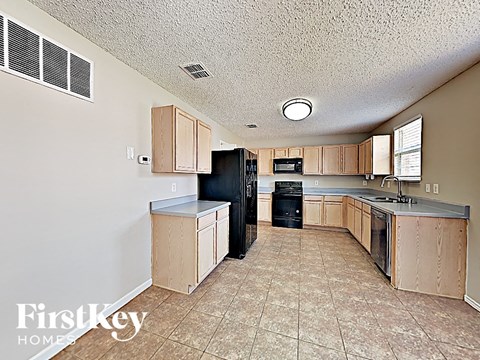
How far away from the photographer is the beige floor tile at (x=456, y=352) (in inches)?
56.1

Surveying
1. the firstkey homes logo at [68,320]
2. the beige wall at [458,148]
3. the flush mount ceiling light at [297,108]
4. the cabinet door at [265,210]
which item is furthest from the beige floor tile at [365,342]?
the cabinet door at [265,210]

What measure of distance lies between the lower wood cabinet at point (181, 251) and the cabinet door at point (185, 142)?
649 mm

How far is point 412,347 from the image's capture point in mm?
1513

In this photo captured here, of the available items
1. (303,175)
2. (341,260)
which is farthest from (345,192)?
(341,260)

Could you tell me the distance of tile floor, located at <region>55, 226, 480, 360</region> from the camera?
58.0 inches

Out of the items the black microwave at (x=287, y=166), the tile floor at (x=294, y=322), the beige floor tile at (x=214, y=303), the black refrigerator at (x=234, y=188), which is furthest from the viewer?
the black microwave at (x=287, y=166)

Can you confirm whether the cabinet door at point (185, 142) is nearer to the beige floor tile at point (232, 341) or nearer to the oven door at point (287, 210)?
the beige floor tile at point (232, 341)

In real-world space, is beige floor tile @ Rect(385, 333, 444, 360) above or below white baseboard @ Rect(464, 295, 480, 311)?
below

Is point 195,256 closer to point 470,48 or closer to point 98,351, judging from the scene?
point 98,351

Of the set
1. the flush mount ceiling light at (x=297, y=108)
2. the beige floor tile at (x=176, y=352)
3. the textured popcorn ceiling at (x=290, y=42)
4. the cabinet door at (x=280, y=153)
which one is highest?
the textured popcorn ceiling at (x=290, y=42)

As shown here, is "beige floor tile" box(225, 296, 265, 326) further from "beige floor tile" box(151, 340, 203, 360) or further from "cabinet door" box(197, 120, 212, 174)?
"cabinet door" box(197, 120, 212, 174)

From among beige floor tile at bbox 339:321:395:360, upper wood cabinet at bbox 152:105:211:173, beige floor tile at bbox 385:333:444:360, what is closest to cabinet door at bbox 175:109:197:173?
upper wood cabinet at bbox 152:105:211:173

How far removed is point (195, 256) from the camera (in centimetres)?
221

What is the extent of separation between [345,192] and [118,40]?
5.29 meters
